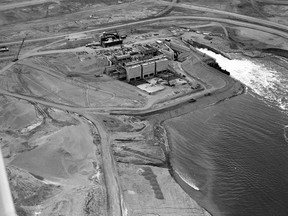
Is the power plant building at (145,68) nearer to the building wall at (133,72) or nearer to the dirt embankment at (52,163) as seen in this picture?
the building wall at (133,72)

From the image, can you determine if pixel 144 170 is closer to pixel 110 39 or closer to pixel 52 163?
pixel 52 163

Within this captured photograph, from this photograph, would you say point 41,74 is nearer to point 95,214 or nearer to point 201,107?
point 201,107

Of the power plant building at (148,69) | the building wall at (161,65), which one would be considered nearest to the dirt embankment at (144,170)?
the power plant building at (148,69)

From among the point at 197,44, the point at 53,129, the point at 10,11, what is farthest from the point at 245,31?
the point at 10,11

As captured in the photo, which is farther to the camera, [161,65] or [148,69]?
[161,65]

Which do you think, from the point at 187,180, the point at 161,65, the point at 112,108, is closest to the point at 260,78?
the point at 161,65

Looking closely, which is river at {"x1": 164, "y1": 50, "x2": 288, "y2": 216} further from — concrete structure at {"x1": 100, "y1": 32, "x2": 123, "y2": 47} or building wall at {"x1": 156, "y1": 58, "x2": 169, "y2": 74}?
concrete structure at {"x1": 100, "y1": 32, "x2": 123, "y2": 47}

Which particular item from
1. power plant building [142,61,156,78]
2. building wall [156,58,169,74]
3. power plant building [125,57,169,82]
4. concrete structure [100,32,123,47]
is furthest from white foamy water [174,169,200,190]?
concrete structure [100,32,123,47]
